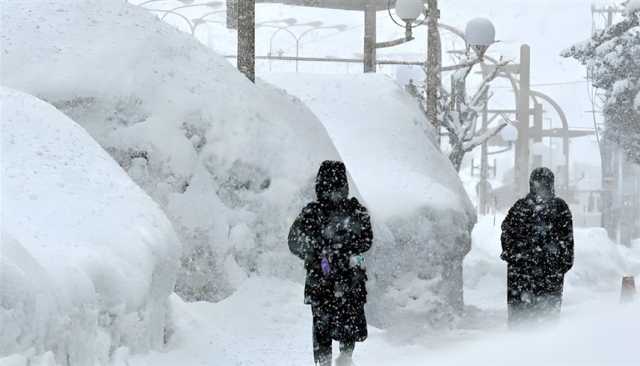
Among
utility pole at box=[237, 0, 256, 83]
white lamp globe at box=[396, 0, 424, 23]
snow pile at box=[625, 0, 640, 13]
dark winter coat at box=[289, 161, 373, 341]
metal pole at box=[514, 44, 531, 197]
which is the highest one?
snow pile at box=[625, 0, 640, 13]

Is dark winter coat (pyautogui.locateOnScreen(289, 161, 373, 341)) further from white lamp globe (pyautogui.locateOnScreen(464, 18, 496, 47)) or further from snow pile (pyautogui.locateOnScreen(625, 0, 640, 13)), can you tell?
snow pile (pyautogui.locateOnScreen(625, 0, 640, 13))

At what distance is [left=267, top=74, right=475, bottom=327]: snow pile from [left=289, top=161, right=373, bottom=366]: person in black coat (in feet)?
17.0

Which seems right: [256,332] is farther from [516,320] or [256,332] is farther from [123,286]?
[123,286]

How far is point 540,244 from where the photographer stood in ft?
25.6

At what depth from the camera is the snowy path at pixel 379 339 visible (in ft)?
6.01

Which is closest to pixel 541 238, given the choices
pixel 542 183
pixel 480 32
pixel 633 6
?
pixel 542 183

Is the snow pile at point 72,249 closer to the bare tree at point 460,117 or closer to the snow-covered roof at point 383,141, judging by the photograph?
the snow-covered roof at point 383,141

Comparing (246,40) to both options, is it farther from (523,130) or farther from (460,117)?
(523,130)

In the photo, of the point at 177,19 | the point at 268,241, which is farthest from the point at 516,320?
the point at 177,19

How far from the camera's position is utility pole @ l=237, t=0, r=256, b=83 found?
12.0 meters

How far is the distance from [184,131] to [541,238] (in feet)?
12.2

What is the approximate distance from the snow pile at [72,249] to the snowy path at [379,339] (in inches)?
18.7

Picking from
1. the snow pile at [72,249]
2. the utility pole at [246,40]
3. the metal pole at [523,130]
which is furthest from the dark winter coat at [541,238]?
the metal pole at [523,130]

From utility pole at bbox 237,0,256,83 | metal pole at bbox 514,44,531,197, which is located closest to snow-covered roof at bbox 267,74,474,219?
utility pole at bbox 237,0,256,83
